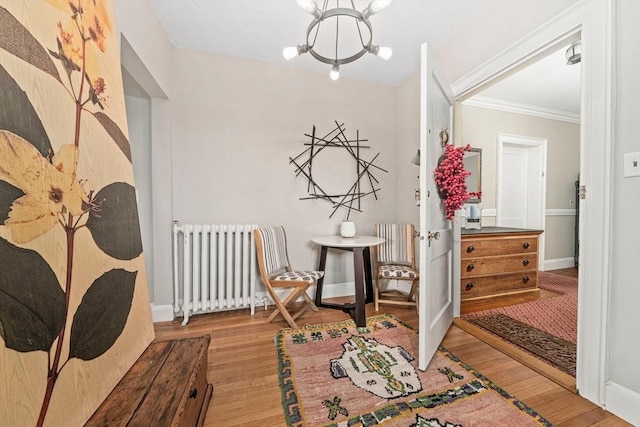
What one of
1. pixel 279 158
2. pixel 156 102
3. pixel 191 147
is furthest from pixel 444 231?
pixel 156 102

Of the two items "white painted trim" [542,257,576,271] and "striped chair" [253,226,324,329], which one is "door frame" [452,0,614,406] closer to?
"striped chair" [253,226,324,329]

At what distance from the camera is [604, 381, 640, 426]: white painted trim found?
1.18 meters

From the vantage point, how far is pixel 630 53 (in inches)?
47.5

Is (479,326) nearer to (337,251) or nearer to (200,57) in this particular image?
(337,251)

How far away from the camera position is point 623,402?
122 centimetres

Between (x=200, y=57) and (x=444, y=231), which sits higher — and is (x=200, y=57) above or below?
above

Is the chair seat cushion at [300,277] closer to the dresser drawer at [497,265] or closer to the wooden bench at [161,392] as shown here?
the wooden bench at [161,392]

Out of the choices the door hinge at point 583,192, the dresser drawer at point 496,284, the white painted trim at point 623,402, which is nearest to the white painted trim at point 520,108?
the dresser drawer at point 496,284

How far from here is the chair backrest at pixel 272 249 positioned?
7.44 ft

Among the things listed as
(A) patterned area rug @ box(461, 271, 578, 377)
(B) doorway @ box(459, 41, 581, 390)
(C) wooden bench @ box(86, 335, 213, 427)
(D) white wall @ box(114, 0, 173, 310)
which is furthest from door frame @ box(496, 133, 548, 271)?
(D) white wall @ box(114, 0, 173, 310)

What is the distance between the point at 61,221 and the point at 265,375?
1.36 meters

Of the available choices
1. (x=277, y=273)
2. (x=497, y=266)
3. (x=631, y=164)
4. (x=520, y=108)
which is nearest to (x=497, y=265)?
(x=497, y=266)

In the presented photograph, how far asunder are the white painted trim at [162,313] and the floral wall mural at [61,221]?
4.64 feet

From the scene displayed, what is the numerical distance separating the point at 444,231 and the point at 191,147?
2452 mm
